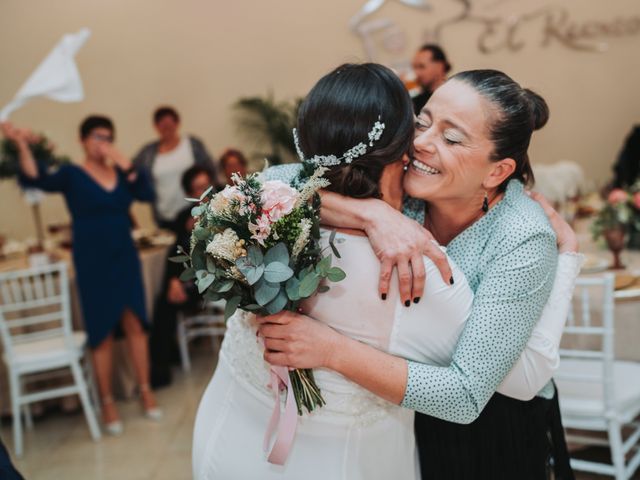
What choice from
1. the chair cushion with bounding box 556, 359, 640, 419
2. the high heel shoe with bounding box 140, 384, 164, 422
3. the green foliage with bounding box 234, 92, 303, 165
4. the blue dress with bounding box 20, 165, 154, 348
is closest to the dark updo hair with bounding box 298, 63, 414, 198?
the chair cushion with bounding box 556, 359, 640, 419

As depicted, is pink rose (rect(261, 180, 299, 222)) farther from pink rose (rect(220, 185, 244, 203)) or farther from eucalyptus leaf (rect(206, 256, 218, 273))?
eucalyptus leaf (rect(206, 256, 218, 273))

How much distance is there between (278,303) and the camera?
127cm

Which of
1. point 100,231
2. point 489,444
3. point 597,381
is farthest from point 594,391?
point 100,231

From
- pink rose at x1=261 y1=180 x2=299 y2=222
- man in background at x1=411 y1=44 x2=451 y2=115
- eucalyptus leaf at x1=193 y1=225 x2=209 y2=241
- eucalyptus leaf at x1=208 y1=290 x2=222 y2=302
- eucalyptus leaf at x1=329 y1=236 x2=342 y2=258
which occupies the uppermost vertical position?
man in background at x1=411 y1=44 x2=451 y2=115

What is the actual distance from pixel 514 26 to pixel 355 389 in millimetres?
5771

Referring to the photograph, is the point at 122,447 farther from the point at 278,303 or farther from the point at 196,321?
the point at 278,303

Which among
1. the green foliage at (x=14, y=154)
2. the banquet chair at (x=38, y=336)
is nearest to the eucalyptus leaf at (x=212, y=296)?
the banquet chair at (x=38, y=336)

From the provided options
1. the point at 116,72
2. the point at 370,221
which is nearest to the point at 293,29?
the point at 116,72

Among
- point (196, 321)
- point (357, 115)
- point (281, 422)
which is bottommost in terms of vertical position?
point (196, 321)

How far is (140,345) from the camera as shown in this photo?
4309 millimetres

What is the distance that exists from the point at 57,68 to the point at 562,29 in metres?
4.76

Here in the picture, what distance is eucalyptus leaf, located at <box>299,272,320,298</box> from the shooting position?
4.06 feet

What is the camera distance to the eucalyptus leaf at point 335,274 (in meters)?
1.24

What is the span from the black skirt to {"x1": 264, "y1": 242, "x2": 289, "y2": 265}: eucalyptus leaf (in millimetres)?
637
